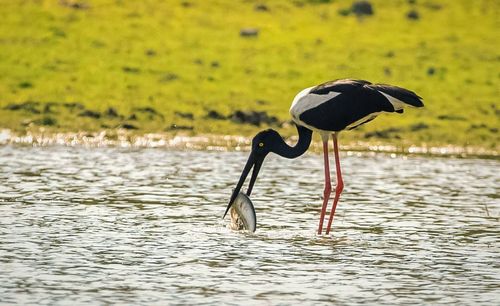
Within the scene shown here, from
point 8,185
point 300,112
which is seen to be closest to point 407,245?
point 300,112

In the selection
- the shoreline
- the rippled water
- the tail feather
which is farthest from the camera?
the shoreline

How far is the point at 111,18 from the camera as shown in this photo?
85.3 ft

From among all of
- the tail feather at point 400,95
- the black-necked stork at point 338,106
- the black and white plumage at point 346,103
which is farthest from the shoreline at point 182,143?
the tail feather at point 400,95

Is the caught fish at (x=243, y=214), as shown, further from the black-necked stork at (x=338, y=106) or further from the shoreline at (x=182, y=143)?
the shoreline at (x=182, y=143)

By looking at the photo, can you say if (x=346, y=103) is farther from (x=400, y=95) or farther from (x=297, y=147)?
(x=297, y=147)

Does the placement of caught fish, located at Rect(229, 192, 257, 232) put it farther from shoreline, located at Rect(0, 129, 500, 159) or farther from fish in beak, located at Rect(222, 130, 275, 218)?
shoreline, located at Rect(0, 129, 500, 159)

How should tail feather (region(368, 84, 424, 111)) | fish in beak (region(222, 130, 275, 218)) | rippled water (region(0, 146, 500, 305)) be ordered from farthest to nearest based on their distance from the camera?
fish in beak (region(222, 130, 275, 218)), tail feather (region(368, 84, 424, 111)), rippled water (region(0, 146, 500, 305))

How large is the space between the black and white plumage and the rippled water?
1.07 meters

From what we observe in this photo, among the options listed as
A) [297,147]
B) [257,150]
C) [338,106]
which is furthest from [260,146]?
[338,106]

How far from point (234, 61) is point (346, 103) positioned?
37.4 feet

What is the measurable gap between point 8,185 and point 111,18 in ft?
39.7

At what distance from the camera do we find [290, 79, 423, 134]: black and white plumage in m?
11.8

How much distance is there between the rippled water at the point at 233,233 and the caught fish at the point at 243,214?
13 cm

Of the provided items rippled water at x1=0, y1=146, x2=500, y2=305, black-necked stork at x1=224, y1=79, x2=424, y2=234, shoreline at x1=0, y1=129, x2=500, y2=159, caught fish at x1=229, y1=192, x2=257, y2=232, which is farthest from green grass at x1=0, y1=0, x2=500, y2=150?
caught fish at x1=229, y1=192, x2=257, y2=232
